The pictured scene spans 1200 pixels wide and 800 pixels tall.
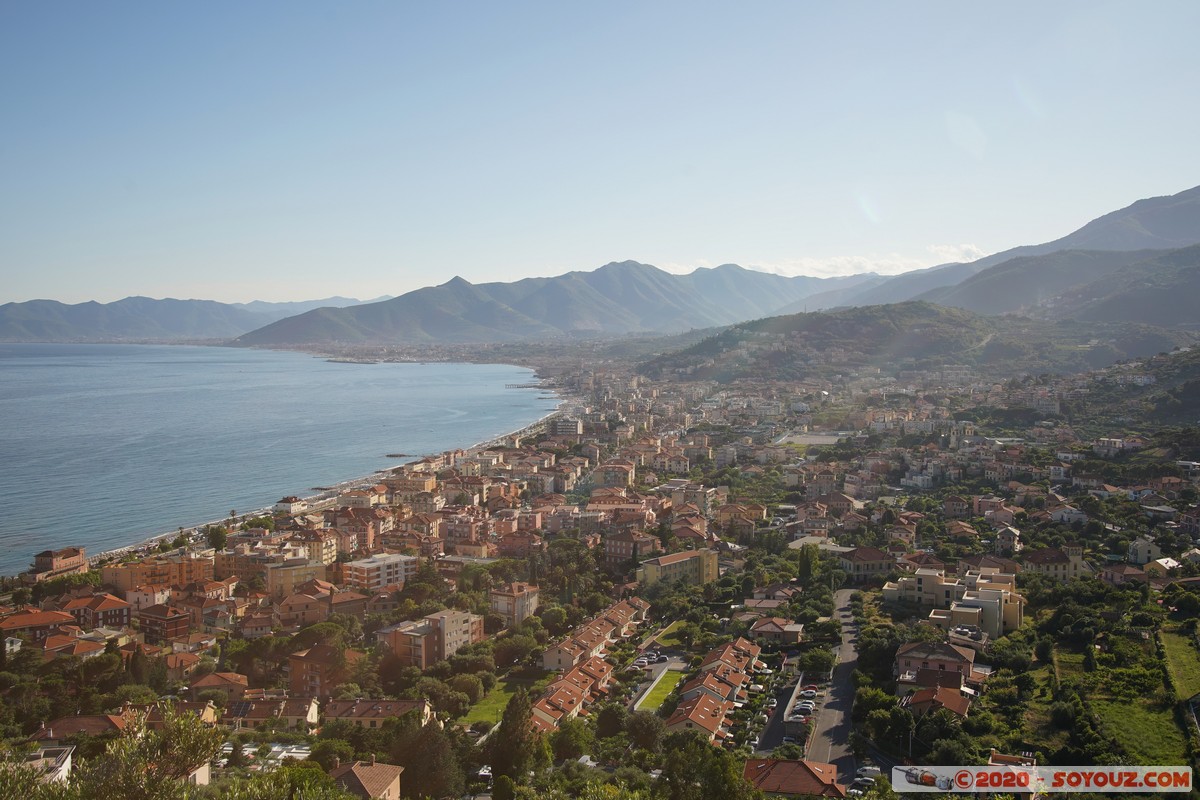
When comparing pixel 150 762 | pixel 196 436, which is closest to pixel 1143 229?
pixel 196 436

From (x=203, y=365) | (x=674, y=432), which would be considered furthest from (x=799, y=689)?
(x=203, y=365)

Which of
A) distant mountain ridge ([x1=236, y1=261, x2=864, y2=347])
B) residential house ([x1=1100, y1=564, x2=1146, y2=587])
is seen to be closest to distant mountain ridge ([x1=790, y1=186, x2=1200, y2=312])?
distant mountain ridge ([x1=236, y1=261, x2=864, y2=347])

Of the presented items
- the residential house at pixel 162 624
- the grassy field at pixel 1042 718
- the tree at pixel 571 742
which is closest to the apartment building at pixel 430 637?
the residential house at pixel 162 624

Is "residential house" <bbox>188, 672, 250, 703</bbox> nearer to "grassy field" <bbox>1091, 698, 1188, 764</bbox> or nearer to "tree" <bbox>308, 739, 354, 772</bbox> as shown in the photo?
"tree" <bbox>308, 739, 354, 772</bbox>

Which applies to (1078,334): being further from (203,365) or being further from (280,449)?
(203,365)

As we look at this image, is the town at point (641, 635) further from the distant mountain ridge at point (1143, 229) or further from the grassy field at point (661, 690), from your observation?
the distant mountain ridge at point (1143, 229)

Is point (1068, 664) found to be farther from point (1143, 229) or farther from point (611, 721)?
point (1143, 229)
